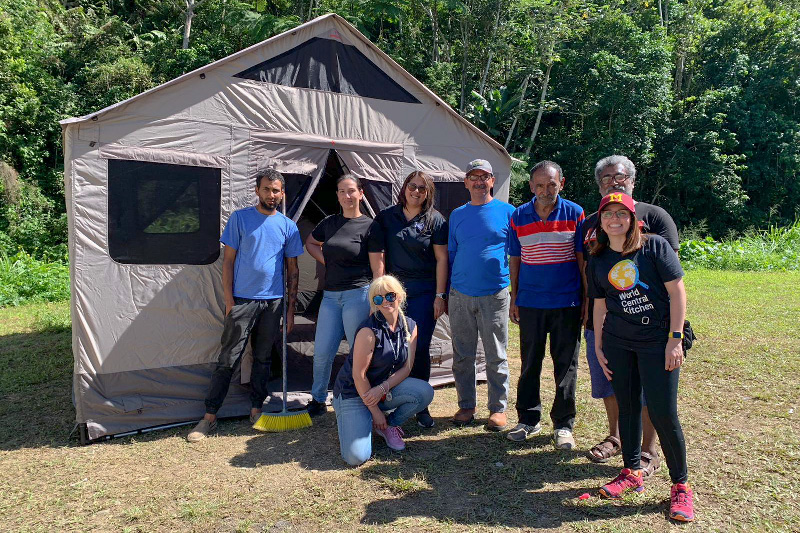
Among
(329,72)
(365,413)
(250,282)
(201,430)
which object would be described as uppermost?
(329,72)

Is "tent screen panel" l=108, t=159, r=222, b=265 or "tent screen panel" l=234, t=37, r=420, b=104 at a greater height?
"tent screen panel" l=234, t=37, r=420, b=104

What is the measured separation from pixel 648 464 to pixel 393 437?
1434 millimetres

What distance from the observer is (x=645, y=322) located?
2709mm

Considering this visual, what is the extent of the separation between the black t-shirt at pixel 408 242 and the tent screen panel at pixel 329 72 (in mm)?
1254

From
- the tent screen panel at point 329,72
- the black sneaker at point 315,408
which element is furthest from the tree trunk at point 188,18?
the black sneaker at point 315,408

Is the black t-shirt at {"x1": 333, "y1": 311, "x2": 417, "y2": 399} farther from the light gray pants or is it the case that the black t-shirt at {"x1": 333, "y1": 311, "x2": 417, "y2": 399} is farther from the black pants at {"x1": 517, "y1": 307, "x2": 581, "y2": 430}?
the black pants at {"x1": 517, "y1": 307, "x2": 581, "y2": 430}

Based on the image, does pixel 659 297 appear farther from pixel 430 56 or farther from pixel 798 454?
pixel 430 56

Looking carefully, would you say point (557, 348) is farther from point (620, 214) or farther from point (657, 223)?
point (620, 214)

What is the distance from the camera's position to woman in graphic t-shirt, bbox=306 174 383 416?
3906 mm

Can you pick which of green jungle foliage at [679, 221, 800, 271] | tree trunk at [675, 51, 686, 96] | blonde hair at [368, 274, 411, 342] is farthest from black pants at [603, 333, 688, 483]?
tree trunk at [675, 51, 686, 96]

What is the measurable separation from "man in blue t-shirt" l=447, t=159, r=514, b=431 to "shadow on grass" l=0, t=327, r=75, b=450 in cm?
266

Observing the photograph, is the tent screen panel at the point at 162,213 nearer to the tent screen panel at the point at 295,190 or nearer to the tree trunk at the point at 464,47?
the tent screen panel at the point at 295,190

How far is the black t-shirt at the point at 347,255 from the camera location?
154 inches

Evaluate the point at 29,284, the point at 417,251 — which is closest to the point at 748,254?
the point at 417,251
